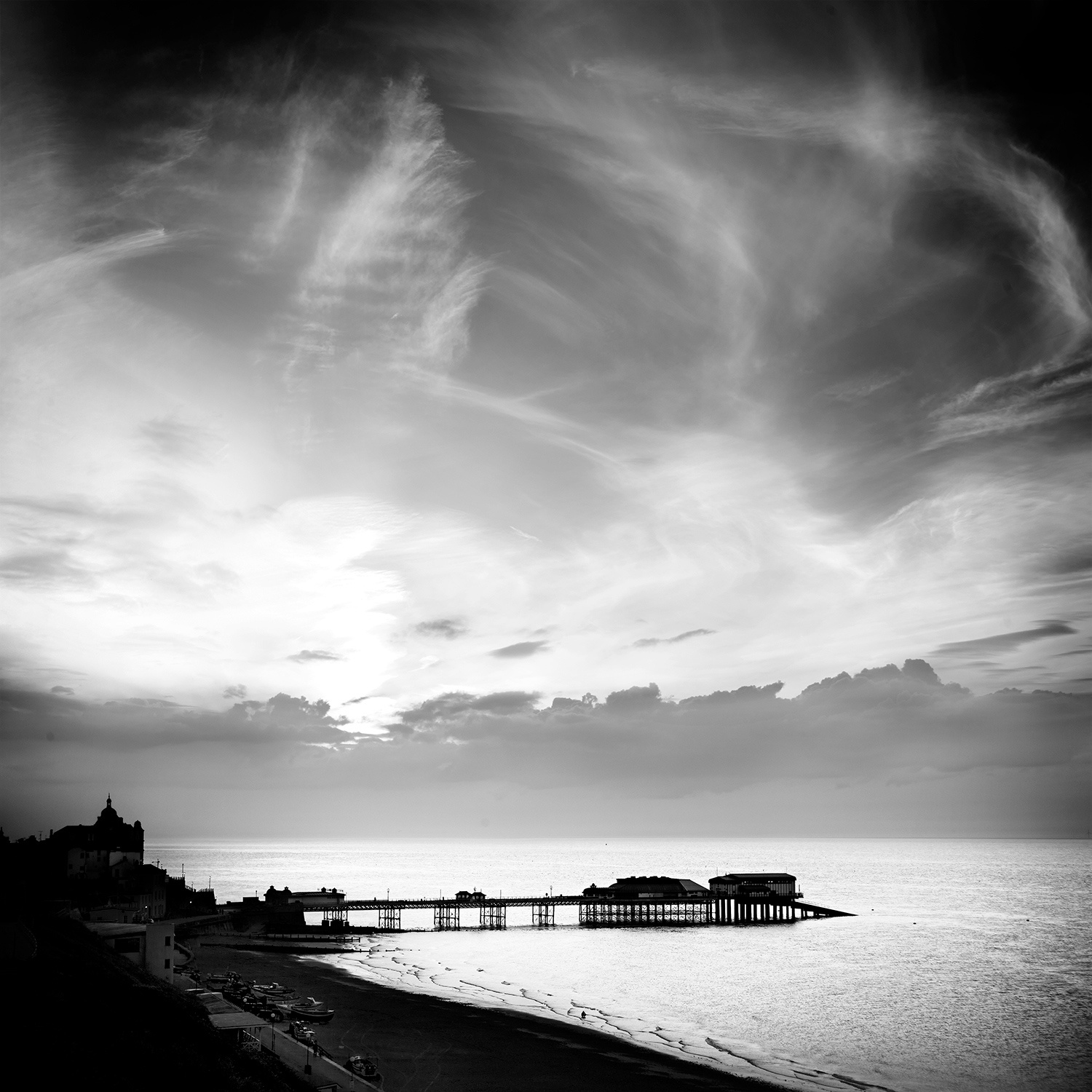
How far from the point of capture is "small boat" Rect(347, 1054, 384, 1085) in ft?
141

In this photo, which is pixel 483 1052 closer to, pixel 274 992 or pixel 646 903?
pixel 274 992

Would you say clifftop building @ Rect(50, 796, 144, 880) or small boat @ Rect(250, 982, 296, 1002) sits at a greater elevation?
clifftop building @ Rect(50, 796, 144, 880)

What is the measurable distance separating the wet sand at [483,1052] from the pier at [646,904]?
2197 inches

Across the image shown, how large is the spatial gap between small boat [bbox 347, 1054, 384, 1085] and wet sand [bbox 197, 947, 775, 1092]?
65cm

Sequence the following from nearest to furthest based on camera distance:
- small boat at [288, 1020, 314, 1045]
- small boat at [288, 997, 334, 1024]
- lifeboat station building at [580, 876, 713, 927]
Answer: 1. small boat at [288, 1020, 314, 1045]
2. small boat at [288, 997, 334, 1024]
3. lifeboat station building at [580, 876, 713, 927]

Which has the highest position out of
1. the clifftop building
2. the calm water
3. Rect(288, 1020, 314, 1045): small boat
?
the clifftop building

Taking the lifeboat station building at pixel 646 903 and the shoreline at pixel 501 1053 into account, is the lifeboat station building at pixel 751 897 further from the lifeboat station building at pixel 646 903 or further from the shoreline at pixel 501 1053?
the shoreline at pixel 501 1053

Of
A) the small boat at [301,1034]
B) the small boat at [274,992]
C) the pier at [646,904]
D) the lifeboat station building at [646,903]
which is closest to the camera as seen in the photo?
the small boat at [301,1034]

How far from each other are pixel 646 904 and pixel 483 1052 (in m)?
82.7

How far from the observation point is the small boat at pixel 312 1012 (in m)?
Result: 56.0

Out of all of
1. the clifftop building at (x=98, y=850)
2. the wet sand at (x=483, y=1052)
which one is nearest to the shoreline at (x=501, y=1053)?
the wet sand at (x=483, y=1052)

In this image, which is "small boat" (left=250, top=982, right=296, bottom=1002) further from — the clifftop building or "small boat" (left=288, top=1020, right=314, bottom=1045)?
the clifftop building

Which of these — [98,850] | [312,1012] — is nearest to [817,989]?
[312,1012]

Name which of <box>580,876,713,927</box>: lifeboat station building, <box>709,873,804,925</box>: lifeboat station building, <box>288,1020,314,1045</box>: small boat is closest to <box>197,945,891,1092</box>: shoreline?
<box>288,1020,314,1045</box>: small boat
